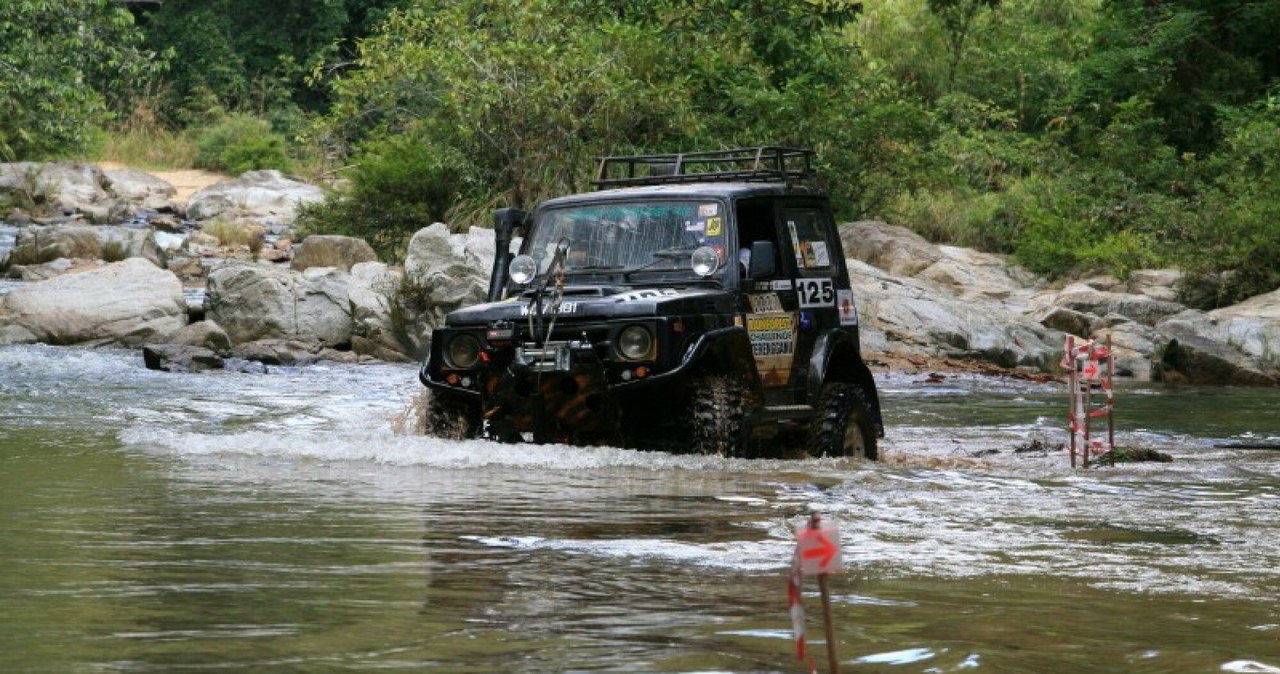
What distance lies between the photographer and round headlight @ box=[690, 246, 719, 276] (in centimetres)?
1086

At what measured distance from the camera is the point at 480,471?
34.0 feet

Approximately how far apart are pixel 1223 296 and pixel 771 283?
18252mm

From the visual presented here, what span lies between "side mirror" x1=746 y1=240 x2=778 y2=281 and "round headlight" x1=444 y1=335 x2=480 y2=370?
1.64 meters

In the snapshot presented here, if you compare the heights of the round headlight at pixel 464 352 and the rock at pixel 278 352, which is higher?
the round headlight at pixel 464 352

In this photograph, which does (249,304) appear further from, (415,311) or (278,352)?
(415,311)

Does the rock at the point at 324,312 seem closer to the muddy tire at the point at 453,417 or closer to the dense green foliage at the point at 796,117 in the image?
the dense green foliage at the point at 796,117

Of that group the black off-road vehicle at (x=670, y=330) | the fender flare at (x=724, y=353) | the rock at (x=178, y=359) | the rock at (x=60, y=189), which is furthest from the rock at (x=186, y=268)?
the fender flare at (x=724, y=353)

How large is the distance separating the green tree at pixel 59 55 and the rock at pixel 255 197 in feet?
43.8

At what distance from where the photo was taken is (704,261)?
10.9 m

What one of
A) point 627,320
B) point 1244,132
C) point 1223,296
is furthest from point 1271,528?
point 1244,132

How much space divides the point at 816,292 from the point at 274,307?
13303 millimetres

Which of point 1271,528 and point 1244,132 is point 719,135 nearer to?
point 1244,132

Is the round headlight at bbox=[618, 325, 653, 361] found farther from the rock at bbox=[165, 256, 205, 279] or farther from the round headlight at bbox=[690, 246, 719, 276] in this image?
the rock at bbox=[165, 256, 205, 279]

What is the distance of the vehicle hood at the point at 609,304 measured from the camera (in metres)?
10.4
